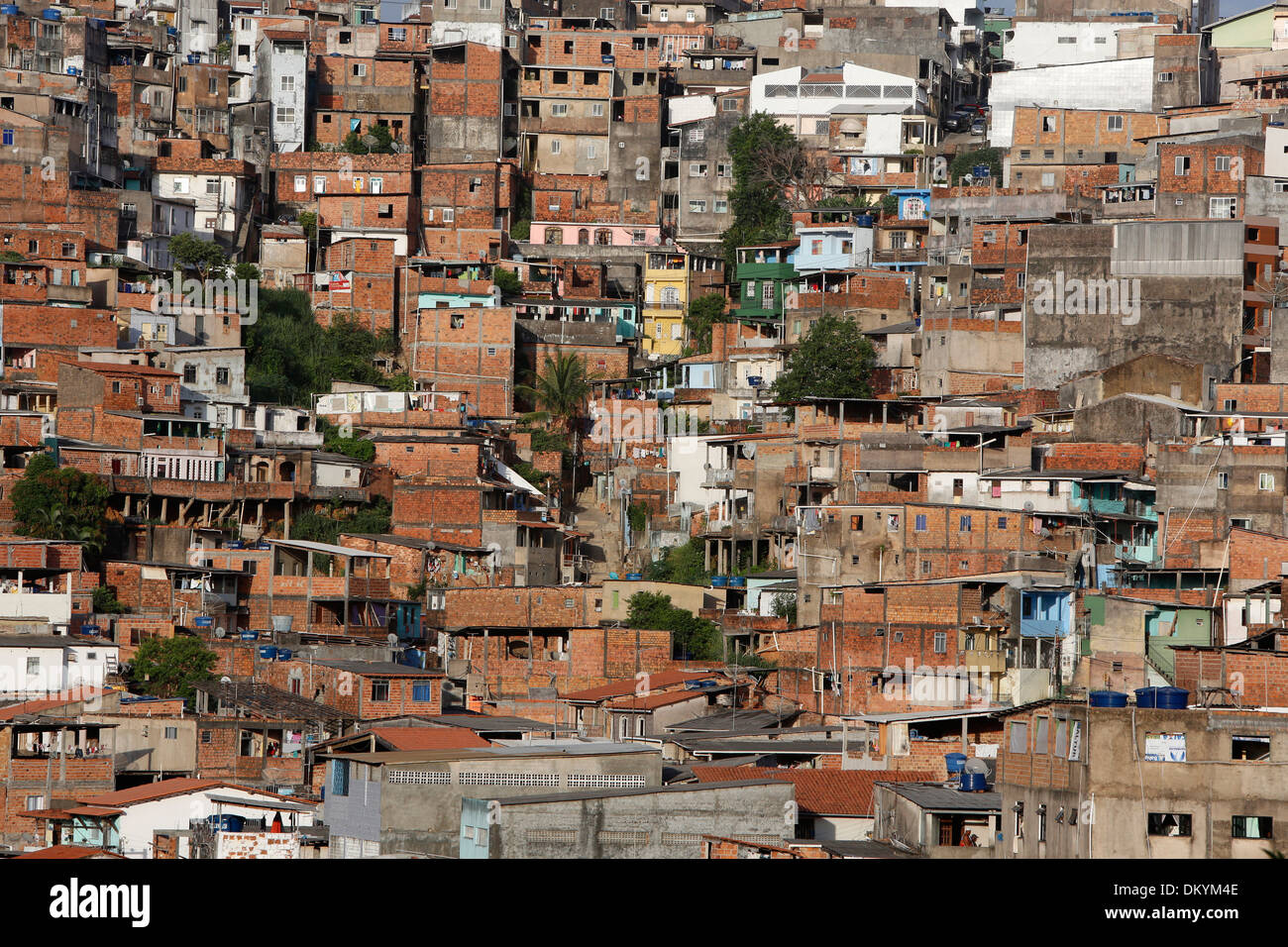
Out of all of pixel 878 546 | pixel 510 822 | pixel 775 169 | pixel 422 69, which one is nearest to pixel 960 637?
pixel 878 546

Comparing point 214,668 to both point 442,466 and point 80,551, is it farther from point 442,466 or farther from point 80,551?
point 442,466

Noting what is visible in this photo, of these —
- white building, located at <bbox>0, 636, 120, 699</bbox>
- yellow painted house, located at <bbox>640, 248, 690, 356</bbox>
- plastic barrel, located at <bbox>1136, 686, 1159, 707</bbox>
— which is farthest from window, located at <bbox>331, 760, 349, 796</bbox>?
yellow painted house, located at <bbox>640, 248, 690, 356</bbox>

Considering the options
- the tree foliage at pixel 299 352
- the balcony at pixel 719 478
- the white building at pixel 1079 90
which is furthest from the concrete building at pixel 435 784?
the white building at pixel 1079 90

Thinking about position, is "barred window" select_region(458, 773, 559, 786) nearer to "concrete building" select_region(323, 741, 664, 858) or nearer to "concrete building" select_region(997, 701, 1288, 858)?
"concrete building" select_region(323, 741, 664, 858)

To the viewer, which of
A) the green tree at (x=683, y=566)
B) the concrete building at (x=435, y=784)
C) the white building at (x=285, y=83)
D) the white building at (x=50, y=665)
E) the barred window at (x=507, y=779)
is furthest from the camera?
the white building at (x=285, y=83)

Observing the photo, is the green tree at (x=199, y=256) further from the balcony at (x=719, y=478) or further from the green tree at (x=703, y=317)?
the balcony at (x=719, y=478)

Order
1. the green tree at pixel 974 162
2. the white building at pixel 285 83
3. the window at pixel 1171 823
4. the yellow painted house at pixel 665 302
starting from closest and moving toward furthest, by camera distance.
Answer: the window at pixel 1171 823 < the yellow painted house at pixel 665 302 < the green tree at pixel 974 162 < the white building at pixel 285 83
